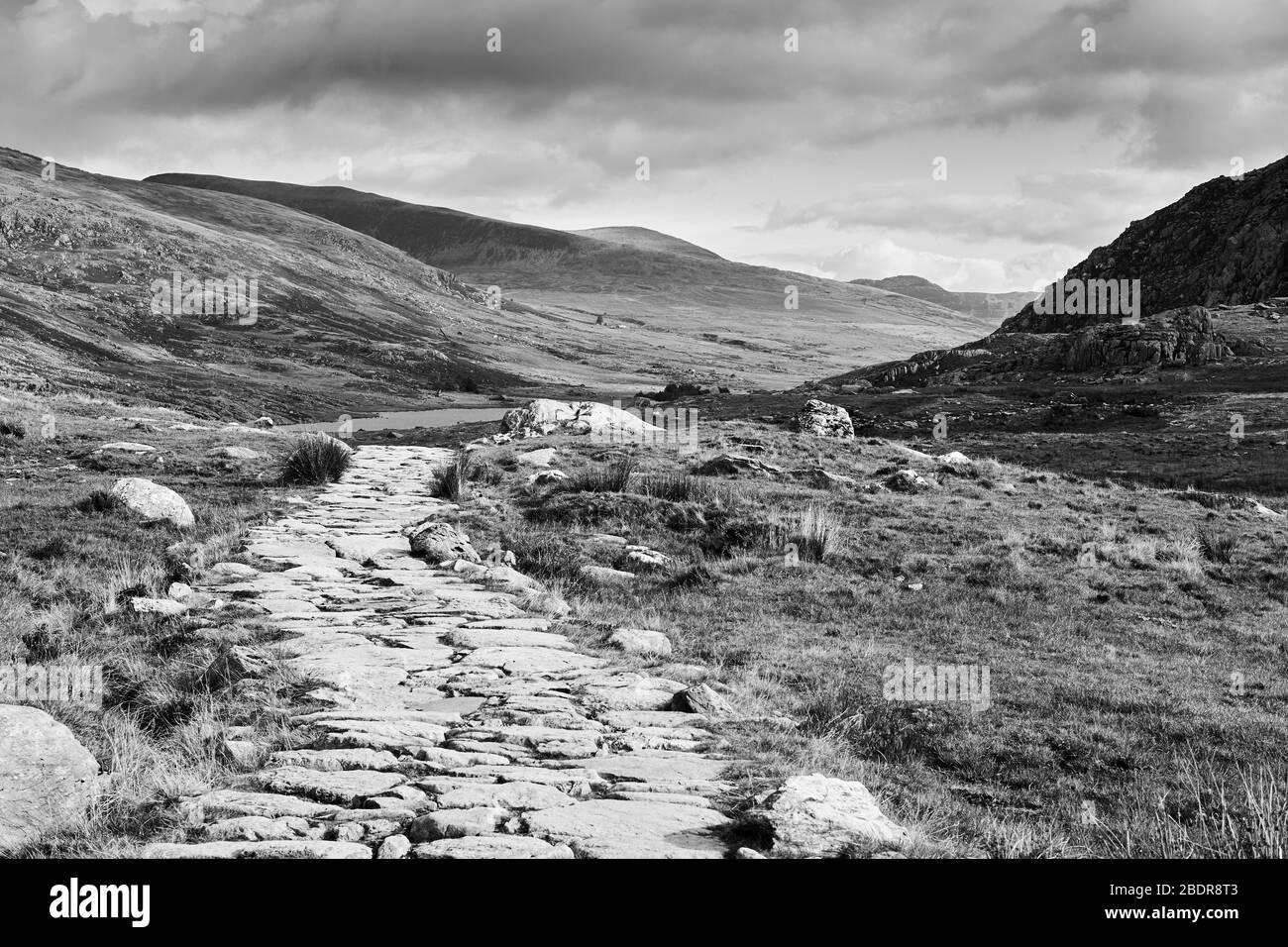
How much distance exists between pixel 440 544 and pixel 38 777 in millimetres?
9226

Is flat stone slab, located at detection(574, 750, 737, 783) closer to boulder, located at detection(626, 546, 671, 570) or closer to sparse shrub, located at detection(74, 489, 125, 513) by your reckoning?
boulder, located at detection(626, 546, 671, 570)

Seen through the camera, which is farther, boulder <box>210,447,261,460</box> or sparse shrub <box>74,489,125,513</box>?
boulder <box>210,447,261,460</box>

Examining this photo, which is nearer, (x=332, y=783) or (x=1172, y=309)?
(x=332, y=783)

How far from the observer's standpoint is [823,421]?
3978 centimetres

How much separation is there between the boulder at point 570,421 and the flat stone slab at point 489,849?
92.9 feet

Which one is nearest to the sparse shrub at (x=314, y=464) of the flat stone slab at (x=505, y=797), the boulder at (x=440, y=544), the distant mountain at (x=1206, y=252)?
the boulder at (x=440, y=544)

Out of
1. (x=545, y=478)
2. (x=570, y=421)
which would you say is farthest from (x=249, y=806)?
→ (x=570, y=421)

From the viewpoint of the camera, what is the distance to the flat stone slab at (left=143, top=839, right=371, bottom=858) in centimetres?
455

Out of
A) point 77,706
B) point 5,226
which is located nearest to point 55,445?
point 77,706

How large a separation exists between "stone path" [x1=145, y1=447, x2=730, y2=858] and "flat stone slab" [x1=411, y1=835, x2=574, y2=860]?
1 cm

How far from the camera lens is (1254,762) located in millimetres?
7984

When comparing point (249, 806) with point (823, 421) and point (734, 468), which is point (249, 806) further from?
point (823, 421)

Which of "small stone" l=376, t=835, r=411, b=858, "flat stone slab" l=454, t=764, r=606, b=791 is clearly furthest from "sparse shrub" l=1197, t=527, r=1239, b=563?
"small stone" l=376, t=835, r=411, b=858

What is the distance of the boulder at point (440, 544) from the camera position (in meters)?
14.3
